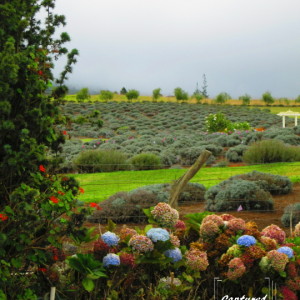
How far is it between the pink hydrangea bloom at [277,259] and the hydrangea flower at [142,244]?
1084mm

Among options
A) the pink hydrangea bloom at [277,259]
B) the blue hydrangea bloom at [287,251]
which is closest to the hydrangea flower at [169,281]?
the pink hydrangea bloom at [277,259]

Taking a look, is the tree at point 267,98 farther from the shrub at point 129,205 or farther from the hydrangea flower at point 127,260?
the hydrangea flower at point 127,260

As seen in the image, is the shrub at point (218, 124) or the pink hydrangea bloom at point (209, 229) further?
the shrub at point (218, 124)

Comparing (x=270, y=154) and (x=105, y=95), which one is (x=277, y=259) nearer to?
(x=270, y=154)

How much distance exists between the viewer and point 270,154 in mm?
18234

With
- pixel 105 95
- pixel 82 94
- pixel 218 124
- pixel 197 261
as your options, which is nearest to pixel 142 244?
pixel 197 261

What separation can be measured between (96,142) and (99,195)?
50.1 ft

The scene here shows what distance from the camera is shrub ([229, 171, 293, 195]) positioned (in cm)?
1102

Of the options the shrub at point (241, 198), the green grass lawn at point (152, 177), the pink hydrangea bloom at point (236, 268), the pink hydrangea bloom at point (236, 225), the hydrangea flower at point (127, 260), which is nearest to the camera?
the hydrangea flower at point (127, 260)

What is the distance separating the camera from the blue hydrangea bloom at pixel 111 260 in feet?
14.3

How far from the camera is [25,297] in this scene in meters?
3.99

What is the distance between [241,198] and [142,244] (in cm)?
592

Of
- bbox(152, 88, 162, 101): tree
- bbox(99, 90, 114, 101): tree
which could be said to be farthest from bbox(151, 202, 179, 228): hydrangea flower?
bbox(99, 90, 114, 101): tree

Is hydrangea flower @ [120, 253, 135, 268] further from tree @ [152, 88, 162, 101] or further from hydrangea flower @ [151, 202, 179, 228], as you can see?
tree @ [152, 88, 162, 101]
